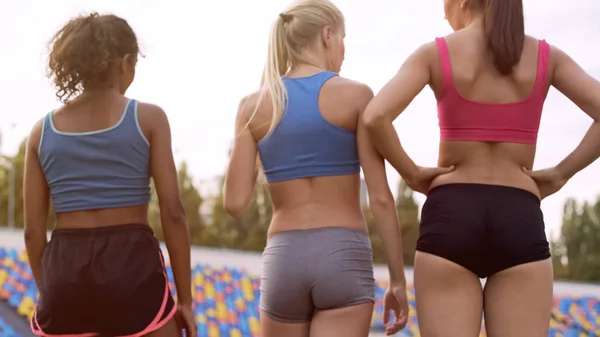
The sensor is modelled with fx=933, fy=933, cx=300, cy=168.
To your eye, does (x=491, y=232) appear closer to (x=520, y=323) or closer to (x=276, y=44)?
(x=520, y=323)

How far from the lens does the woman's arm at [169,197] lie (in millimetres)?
3459

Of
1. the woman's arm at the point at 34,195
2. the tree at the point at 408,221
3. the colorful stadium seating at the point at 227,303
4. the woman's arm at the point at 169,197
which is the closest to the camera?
the woman's arm at the point at 169,197

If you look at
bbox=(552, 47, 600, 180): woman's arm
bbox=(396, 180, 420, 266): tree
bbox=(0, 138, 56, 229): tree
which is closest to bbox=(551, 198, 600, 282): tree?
bbox=(396, 180, 420, 266): tree

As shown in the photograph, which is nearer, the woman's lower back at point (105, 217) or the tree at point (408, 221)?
the woman's lower back at point (105, 217)

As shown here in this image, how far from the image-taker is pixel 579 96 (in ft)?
11.8

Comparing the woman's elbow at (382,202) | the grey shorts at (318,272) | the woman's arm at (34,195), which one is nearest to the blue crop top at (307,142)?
the woman's elbow at (382,202)

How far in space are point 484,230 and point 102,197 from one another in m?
1.41

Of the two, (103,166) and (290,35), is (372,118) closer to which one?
(290,35)

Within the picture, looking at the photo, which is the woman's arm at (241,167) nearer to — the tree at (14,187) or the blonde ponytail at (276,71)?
the blonde ponytail at (276,71)

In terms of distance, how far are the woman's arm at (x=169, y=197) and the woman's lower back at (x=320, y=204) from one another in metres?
0.37

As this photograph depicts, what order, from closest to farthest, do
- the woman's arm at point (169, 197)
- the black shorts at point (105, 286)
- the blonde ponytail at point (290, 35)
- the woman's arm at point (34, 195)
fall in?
the black shorts at point (105, 286) → the woman's arm at point (169, 197) → the woman's arm at point (34, 195) → the blonde ponytail at point (290, 35)

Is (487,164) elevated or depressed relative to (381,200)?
elevated

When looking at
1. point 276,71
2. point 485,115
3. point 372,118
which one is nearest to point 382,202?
point 372,118

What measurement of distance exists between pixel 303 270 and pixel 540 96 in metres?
1.12
